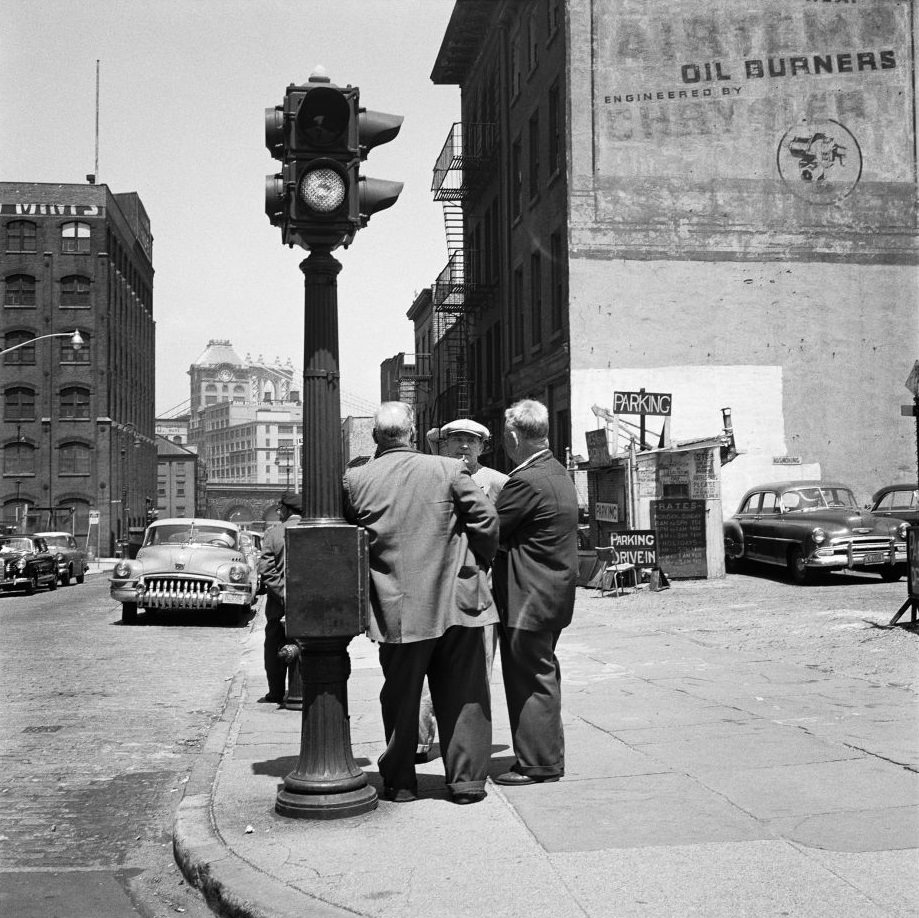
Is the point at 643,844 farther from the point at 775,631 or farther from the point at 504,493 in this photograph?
the point at 775,631

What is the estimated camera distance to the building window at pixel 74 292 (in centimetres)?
6334

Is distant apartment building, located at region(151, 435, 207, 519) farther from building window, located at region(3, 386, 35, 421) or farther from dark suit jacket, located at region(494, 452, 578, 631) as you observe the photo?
dark suit jacket, located at region(494, 452, 578, 631)

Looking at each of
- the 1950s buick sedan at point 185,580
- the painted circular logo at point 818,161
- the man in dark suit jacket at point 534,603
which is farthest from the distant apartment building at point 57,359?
the man in dark suit jacket at point 534,603

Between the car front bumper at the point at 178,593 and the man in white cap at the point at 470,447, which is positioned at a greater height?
the man in white cap at the point at 470,447

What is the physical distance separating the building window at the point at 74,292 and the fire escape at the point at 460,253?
96.9ft

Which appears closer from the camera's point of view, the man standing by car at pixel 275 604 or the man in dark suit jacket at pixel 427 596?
the man in dark suit jacket at pixel 427 596

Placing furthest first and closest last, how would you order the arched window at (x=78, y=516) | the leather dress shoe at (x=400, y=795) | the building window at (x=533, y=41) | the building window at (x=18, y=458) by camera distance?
the building window at (x=18, y=458), the arched window at (x=78, y=516), the building window at (x=533, y=41), the leather dress shoe at (x=400, y=795)

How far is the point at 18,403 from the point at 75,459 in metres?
4.59

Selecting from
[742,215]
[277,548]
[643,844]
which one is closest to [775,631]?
[277,548]

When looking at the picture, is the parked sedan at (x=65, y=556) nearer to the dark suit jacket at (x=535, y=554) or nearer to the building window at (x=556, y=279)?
the building window at (x=556, y=279)

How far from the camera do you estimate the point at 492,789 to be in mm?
5680

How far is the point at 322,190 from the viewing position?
17.5 ft

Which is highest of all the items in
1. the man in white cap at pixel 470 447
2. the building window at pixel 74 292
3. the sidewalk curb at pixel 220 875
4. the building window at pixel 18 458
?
the building window at pixel 74 292

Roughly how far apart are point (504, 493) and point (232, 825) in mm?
2143
